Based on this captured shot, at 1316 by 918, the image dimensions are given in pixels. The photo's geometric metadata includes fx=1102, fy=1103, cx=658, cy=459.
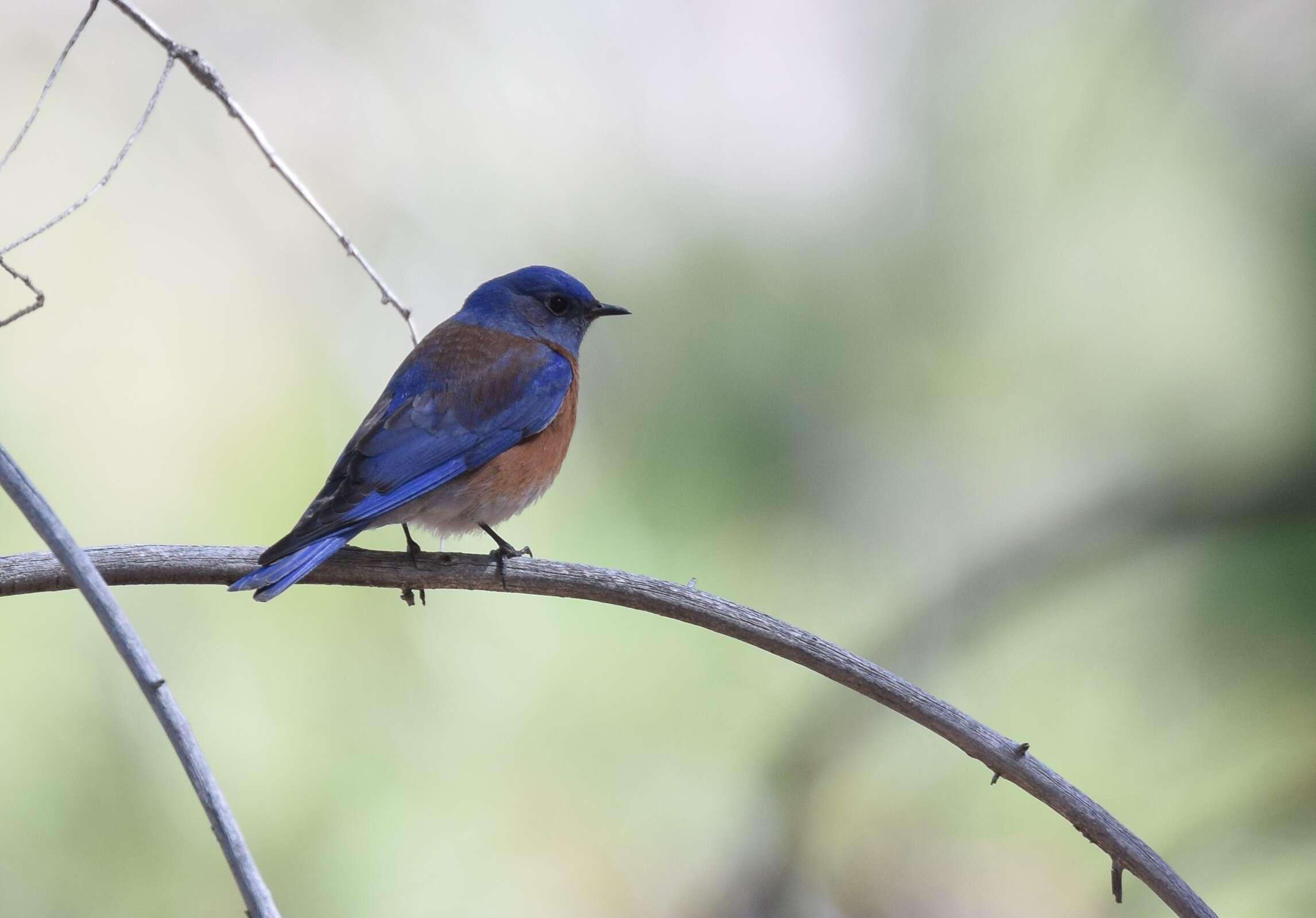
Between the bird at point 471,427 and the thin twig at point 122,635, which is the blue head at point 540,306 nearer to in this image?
the bird at point 471,427

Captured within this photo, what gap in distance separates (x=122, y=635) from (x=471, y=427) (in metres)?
1.30

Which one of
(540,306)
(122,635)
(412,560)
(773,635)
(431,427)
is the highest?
(540,306)

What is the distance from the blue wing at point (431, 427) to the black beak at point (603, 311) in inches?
8.6

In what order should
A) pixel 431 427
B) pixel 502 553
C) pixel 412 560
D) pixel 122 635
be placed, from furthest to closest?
pixel 431 427 → pixel 502 553 → pixel 412 560 → pixel 122 635

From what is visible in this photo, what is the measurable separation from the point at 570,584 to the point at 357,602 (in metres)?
1.40

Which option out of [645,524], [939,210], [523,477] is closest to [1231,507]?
[939,210]

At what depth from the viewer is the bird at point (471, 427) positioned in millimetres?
2299

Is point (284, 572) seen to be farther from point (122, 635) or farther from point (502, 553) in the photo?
point (122, 635)

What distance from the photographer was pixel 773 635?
76.7 inches

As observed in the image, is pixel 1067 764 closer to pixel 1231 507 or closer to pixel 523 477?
pixel 1231 507

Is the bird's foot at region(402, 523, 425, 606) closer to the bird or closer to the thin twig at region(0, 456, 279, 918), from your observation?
the bird

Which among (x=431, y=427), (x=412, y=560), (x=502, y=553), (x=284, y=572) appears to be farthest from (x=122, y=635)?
(x=431, y=427)

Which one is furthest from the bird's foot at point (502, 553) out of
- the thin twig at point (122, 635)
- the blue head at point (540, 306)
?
the thin twig at point (122, 635)

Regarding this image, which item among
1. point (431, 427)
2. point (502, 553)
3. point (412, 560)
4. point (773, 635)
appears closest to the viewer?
point (773, 635)
